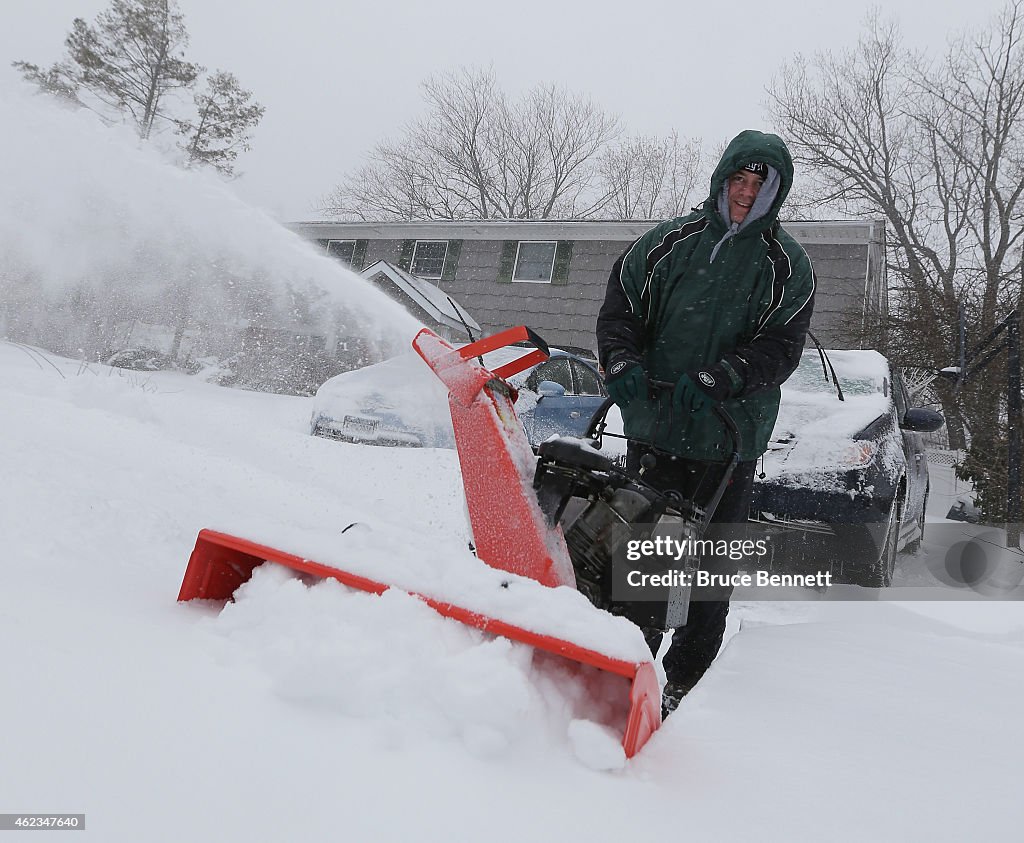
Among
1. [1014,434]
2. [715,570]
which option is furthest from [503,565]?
[1014,434]

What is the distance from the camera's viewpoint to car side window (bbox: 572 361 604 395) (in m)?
7.64

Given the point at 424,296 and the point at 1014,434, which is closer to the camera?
the point at 1014,434

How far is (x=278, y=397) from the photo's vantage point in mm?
10906

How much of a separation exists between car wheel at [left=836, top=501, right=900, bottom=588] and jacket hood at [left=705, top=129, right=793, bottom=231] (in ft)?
7.05

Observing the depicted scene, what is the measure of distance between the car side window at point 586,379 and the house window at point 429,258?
9008 mm

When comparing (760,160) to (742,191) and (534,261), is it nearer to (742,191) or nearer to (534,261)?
(742,191)

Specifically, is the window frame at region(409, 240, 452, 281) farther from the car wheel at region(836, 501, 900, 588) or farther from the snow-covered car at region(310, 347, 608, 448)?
the car wheel at region(836, 501, 900, 588)

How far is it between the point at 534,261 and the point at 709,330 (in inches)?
511

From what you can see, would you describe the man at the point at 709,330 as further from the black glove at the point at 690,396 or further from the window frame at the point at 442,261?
the window frame at the point at 442,261

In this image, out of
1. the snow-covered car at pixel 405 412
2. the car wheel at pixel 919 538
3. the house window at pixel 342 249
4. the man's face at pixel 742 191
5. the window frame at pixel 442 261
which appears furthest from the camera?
the house window at pixel 342 249

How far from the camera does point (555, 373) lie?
25.1ft

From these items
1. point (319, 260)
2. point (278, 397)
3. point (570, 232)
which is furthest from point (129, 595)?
point (570, 232)

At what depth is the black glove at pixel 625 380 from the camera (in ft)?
7.42

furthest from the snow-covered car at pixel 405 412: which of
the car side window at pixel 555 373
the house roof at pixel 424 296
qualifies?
the house roof at pixel 424 296
